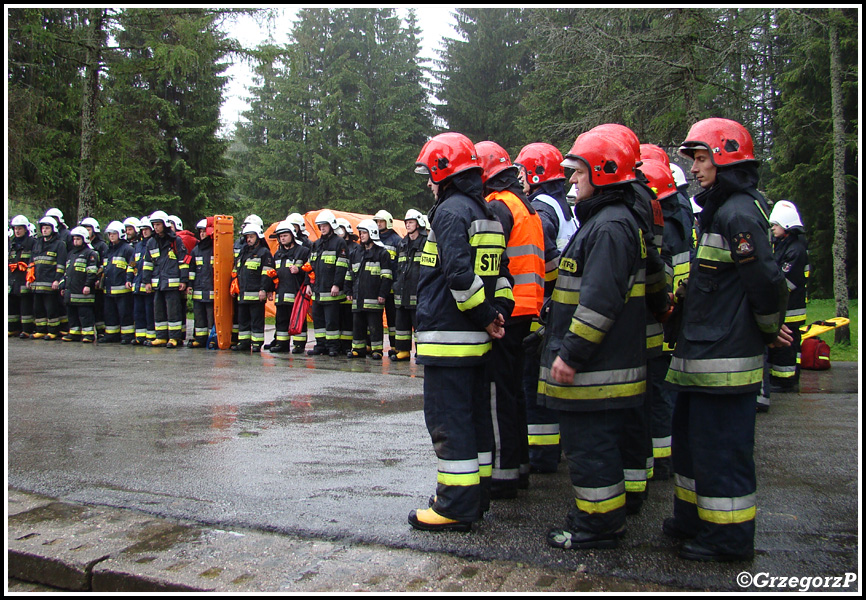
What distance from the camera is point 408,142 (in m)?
40.8

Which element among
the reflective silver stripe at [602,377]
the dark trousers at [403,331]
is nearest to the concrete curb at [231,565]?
the reflective silver stripe at [602,377]

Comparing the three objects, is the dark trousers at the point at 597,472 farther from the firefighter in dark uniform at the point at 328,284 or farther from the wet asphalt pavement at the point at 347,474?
the firefighter in dark uniform at the point at 328,284

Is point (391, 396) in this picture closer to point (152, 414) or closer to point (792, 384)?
point (152, 414)

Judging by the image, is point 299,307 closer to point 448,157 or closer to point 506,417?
point 506,417

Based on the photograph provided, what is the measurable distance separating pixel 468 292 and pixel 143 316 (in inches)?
492

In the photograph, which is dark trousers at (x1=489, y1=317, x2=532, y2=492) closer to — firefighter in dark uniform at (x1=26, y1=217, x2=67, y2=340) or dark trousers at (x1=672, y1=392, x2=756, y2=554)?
dark trousers at (x1=672, y1=392, x2=756, y2=554)

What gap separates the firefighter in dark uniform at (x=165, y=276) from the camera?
14305 mm

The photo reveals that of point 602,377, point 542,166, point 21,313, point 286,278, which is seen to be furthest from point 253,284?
point 602,377

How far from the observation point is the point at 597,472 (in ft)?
12.8

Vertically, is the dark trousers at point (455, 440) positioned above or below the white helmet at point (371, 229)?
below

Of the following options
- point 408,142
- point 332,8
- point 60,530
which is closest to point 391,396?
point 60,530

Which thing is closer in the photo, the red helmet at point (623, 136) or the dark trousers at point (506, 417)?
the red helmet at point (623, 136)

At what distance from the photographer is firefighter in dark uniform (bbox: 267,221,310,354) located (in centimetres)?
1365

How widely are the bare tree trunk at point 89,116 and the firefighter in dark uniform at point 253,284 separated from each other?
834 centimetres
